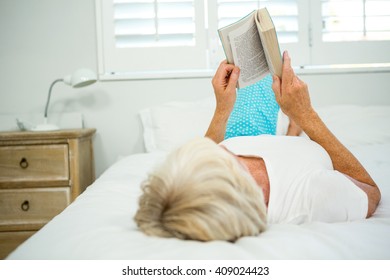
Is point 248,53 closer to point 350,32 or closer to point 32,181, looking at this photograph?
point 32,181

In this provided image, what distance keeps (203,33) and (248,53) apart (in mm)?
1135

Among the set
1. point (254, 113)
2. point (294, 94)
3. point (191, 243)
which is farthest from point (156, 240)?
point (254, 113)

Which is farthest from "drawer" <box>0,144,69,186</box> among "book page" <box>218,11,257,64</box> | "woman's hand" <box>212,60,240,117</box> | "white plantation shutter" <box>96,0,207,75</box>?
"book page" <box>218,11,257,64</box>

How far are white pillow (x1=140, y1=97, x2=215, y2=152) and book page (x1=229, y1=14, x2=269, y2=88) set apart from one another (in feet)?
2.35

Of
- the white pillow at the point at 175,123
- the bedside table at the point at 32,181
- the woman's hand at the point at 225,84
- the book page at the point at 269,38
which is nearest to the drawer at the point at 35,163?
the bedside table at the point at 32,181

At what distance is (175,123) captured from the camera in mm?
1887

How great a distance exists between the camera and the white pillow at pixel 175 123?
6.04 ft

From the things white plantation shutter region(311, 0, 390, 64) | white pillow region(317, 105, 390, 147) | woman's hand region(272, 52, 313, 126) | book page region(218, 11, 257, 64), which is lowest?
white pillow region(317, 105, 390, 147)

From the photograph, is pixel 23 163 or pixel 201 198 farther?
pixel 23 163

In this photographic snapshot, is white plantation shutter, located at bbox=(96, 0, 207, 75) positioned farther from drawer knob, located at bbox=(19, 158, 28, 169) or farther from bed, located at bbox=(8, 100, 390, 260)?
bed, located at bbox=(8, 100, 390, 260)

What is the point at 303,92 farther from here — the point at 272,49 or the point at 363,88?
the point at 363,88

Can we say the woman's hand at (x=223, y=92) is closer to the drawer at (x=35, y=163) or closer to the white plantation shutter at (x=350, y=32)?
the drawer at (x=35, y=163)

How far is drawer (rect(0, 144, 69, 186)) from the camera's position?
173 centimetres

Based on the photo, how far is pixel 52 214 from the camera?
1.73m
